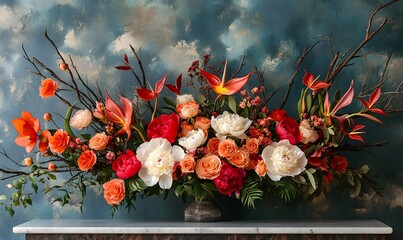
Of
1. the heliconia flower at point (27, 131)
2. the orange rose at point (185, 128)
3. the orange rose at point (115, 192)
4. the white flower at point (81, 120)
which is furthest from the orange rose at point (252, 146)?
the heliconia flower at point (27, 131)

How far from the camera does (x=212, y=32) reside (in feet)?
8.22

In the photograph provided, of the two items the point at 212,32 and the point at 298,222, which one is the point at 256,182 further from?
the point at 212,32

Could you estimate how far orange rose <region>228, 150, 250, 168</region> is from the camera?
212cm

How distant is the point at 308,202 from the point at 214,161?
0.51 meters

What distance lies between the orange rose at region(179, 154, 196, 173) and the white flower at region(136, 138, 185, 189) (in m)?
0.04

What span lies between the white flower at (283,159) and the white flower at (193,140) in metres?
0.22

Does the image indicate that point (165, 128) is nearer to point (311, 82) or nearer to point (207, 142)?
point (207, 142)

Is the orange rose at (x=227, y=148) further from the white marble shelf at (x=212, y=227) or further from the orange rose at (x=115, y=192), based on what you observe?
the orange rose at (x=115, y=192)

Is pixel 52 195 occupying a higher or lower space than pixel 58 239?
higher

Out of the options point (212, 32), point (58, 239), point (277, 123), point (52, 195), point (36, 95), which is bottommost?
point (58, 239)

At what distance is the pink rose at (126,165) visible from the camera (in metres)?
2.14

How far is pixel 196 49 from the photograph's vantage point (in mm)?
2506

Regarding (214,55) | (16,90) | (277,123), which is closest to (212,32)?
(214,55)

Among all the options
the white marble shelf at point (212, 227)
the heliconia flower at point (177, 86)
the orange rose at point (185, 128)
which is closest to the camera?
the white marble shelf at point (212, 227)
